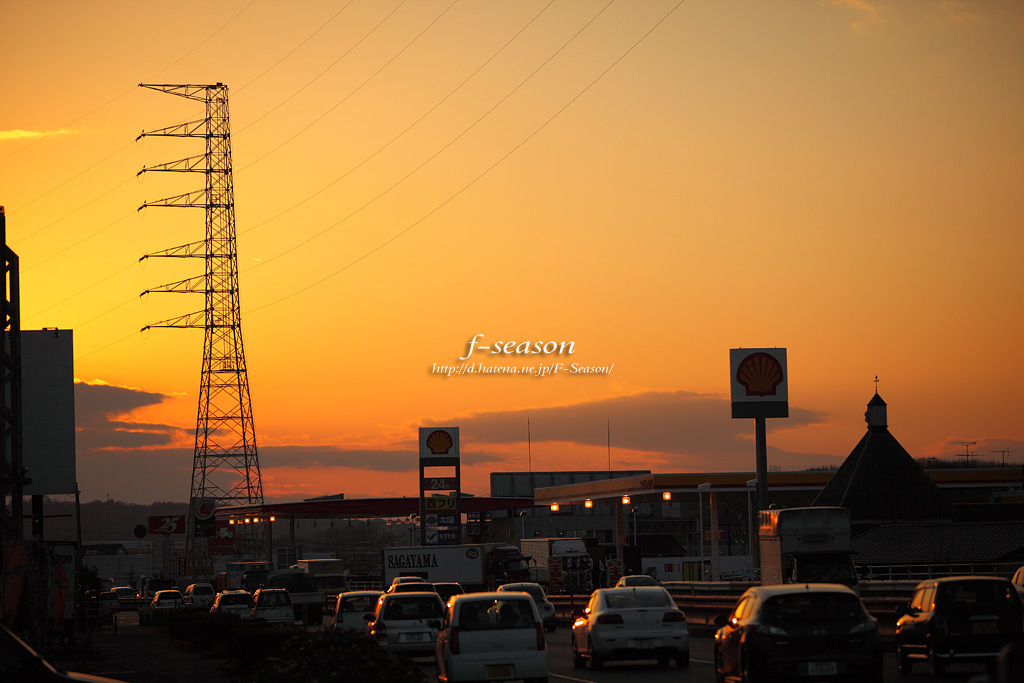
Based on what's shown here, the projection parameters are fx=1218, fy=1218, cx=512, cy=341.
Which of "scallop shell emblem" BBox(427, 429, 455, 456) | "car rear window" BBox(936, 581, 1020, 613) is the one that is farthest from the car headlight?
"scallop shell emblem" BBox(427, 429, 455, 456)

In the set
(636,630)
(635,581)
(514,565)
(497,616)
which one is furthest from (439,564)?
(497,616)

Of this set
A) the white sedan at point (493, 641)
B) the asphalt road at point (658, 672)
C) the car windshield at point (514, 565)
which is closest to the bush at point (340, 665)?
the asphalt road at point (658, 672)

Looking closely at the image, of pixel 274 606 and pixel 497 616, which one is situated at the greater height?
pixel 497 616

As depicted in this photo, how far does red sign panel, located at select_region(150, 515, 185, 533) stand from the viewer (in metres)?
114

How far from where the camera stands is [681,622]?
74.5 ft

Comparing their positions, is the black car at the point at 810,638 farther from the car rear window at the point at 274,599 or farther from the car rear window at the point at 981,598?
the car rear window at the point at 274,599

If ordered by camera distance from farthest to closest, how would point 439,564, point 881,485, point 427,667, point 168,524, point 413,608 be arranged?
1. point 168,524
2. point 881,485
3. point 439,564
4. point 427,667
5. point 413,608

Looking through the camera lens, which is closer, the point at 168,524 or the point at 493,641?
the point at 493,641

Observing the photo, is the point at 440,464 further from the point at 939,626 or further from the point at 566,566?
the point at 939,626

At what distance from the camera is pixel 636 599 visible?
76.0 ft

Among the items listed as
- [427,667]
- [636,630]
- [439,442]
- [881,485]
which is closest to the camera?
[636,630]

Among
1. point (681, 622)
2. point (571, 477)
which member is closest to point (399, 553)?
point (681, 622)

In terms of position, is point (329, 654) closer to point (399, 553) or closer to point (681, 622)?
point (681, 622)

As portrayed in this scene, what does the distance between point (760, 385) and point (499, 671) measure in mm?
26671
